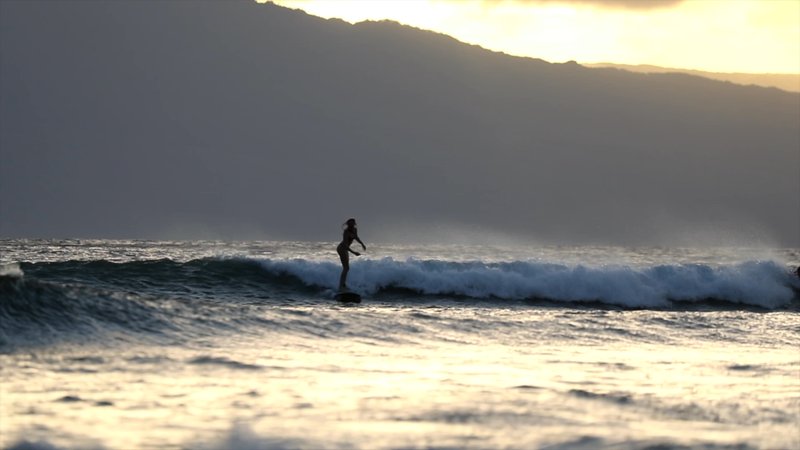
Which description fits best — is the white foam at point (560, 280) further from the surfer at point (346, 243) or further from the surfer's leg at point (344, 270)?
the surfer at point (346, 243)

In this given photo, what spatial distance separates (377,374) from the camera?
13.8 meters

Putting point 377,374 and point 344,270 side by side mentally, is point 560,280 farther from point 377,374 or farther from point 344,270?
point 377,374

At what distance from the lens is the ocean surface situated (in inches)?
418

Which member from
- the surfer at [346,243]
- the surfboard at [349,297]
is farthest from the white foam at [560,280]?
the surfboard at [349,297]

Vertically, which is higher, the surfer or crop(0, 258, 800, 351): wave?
the surfer

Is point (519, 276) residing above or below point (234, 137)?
below

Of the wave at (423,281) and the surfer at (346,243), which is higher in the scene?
the surfer at (346,243)

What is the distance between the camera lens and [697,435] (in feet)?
35.9

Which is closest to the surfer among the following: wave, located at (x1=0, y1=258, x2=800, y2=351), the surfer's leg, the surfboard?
the surfer's leg

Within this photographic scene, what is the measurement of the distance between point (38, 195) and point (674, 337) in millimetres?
136025


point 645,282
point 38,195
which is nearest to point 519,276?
point 645,282

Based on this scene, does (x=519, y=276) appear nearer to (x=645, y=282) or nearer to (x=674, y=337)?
(x=645, y=282)

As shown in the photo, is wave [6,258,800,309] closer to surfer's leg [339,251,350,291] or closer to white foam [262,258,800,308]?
white foam [262,258,800,308]

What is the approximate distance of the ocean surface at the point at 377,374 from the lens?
10625mm
